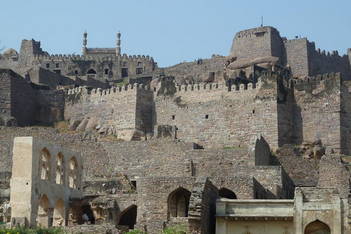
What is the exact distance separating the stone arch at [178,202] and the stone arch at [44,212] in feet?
18.6

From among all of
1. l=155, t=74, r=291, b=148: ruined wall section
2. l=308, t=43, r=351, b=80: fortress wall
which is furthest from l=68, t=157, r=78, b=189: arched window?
l=308, t=43, r=351, b=80: fortress wall

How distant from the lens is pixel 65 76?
256ft

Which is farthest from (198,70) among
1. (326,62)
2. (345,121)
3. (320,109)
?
(345,121)

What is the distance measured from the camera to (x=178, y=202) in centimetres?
4481

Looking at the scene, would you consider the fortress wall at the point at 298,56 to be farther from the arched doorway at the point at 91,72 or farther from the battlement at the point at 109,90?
the arched doorway at the point at 91,72

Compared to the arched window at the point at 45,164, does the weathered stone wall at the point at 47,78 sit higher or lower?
higher

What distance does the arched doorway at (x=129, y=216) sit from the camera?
46297mm

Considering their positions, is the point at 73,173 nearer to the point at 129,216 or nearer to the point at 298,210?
the point at 129,216

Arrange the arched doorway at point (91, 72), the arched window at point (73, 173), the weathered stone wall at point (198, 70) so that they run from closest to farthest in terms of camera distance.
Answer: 1. the arched window at point (73, 173)
2. the weathered stone wall at point (198, 70)
3. the arched doorway at point (91, 72)

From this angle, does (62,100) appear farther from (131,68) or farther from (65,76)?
(131,68)

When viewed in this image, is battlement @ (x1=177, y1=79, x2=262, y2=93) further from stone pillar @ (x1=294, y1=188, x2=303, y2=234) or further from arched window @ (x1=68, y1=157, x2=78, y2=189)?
stone pillar @ (x1=294, y1=188, x2=303, y2=234)

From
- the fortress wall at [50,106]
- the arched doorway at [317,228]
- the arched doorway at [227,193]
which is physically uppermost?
the fortress wall at [50,106]

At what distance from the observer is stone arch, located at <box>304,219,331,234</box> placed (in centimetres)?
3947

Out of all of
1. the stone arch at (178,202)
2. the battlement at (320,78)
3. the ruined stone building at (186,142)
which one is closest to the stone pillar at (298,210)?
the ruined stone building at (186,142)
